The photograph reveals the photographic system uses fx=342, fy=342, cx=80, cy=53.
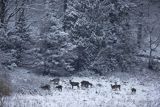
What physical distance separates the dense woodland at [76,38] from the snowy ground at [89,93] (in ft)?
3.82

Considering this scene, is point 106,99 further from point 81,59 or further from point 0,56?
point 81,59

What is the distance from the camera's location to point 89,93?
21750 mm

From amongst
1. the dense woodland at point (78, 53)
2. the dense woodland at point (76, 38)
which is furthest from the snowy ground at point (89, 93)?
the dense woodland at point (76, 38)

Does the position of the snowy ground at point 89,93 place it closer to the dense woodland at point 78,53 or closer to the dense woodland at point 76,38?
the dense woodland at point 78,53

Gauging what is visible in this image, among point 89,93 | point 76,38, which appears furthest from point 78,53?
point 89,93

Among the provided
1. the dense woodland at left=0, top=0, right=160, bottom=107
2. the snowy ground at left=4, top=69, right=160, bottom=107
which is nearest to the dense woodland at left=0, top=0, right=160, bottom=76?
the dense woodland at left=0, top=0, right=160, bottom=107

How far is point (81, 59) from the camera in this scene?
2958cm

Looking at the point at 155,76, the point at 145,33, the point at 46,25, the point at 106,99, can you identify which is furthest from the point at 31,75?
the point at 145,33

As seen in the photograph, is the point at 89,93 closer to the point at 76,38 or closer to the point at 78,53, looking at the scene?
the point at 78,53

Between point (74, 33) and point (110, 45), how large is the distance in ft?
11.9

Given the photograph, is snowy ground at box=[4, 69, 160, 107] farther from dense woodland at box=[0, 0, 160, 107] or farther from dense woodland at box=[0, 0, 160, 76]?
dense woodland at box=[0, 0, 160, 76]

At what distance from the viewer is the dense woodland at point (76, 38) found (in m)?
27.3

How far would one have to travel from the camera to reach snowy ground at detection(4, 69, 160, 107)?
698 inches

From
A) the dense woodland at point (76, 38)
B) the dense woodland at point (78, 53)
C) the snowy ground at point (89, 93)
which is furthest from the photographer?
the dense woodland at point (76, 38)
